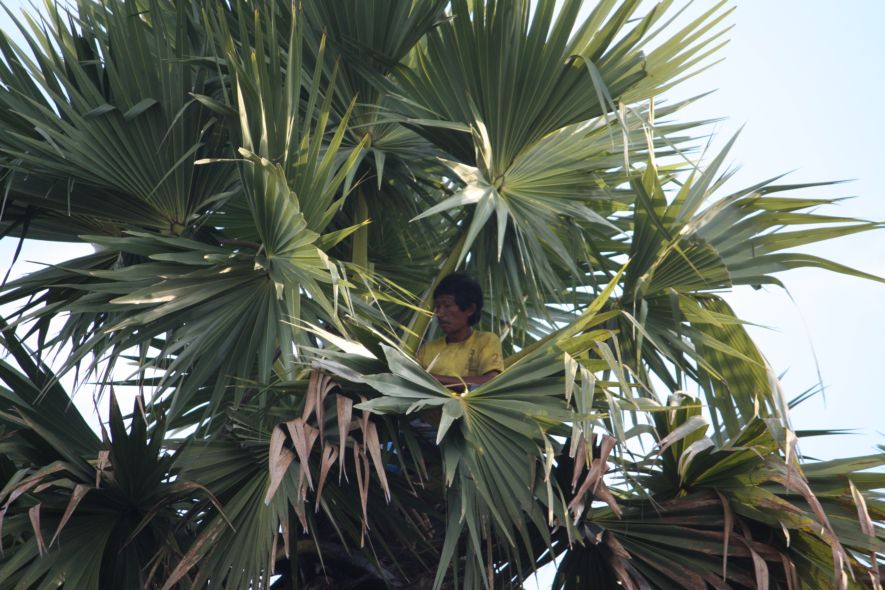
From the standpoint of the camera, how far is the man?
5.26 metres

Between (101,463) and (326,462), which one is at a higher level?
(101,463)

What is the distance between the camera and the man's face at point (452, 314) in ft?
17.7

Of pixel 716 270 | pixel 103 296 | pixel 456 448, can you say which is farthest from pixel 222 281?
pixel 716 270

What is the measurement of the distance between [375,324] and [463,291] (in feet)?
1.52

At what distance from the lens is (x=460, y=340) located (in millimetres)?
5461

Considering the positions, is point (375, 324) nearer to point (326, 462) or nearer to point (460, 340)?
point (460, 340)

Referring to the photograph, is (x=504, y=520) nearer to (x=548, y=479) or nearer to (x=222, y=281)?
(x=548, y=479)

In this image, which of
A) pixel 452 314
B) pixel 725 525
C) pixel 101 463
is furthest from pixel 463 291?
pixel 101 463

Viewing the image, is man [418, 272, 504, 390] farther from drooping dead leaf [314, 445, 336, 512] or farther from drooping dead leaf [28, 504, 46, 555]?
drooping dead leaf [28, 504, 46, 555]

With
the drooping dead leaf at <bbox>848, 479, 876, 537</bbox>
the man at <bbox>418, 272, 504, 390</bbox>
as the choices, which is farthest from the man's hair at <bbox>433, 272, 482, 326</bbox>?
the drooping dead leaf at <bbox>848, 479, 876, 537</bbox>

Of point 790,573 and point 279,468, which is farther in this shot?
point 790,573

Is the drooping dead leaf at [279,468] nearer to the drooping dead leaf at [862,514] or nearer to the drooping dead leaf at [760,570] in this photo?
the drooping dead leaf at [760,570]

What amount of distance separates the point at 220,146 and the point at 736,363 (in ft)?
8.55

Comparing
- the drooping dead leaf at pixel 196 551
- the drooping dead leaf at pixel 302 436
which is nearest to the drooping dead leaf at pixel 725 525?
the drooping dead leaf at pixel 302 436
